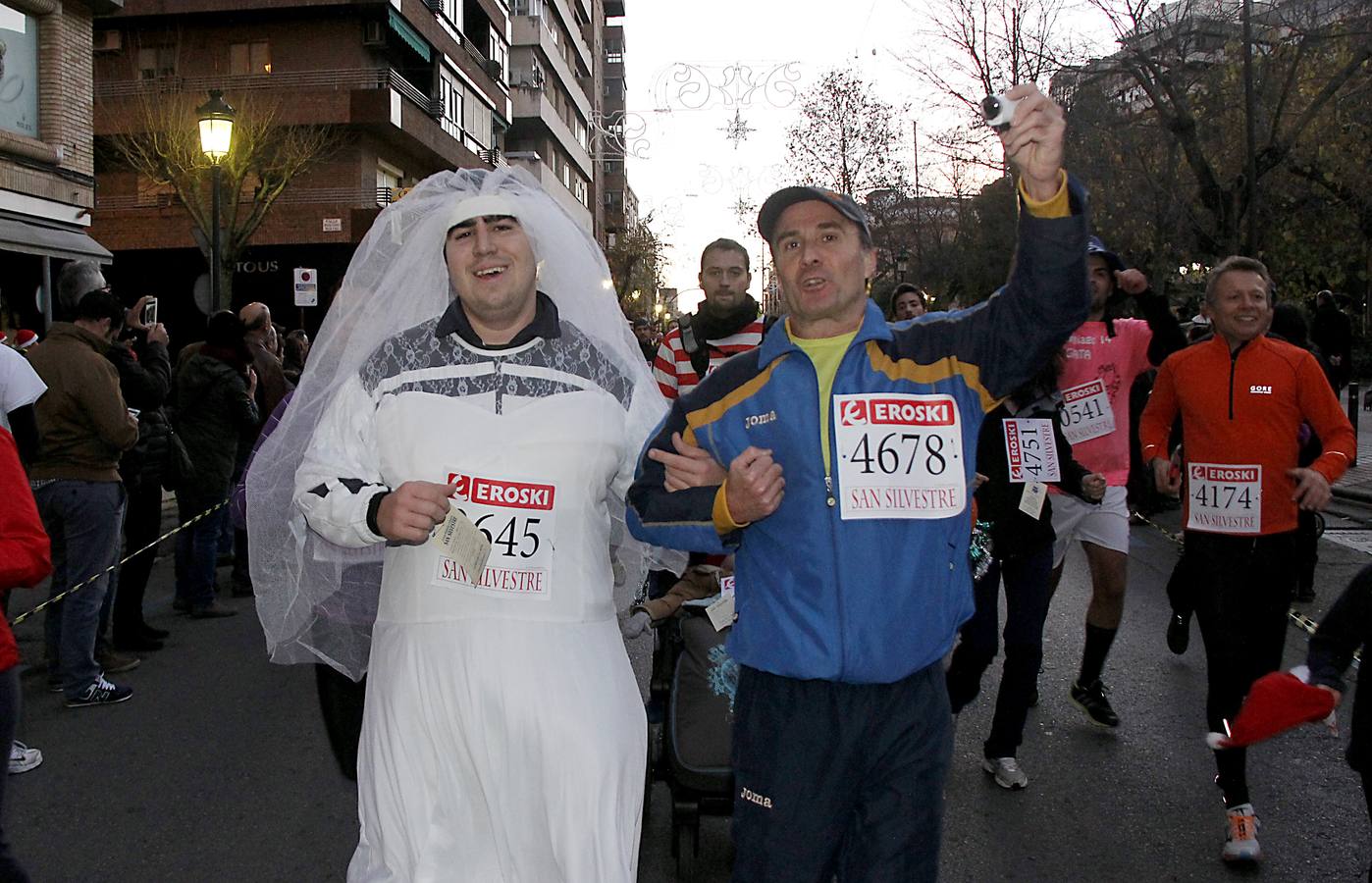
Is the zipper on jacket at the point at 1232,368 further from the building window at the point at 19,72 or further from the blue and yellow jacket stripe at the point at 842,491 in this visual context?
the building window at the point at 19,72

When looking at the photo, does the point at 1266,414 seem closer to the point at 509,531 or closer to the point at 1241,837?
the point at 1241,837

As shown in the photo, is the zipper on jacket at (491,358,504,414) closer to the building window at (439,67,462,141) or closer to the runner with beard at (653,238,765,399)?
the runner with beard at (653,238,765,399)

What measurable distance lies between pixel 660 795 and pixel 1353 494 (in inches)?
440

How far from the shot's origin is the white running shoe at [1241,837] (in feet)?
12.8

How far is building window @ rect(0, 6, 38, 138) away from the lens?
1612cm

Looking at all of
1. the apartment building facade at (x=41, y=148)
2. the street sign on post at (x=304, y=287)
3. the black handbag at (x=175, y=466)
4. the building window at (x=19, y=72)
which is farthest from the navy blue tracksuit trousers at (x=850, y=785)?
the building window at (x=19, y=72)

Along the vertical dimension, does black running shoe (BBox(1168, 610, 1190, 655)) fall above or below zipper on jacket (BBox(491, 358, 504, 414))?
below

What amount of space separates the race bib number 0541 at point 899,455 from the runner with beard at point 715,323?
12.0ft

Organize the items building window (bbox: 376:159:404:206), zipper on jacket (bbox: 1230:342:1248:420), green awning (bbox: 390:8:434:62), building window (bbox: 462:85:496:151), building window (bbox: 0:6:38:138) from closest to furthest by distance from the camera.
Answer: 1. zipper on jacket (bbox: 1230:342:1248:420)
2. building window (bbox: 0:6:38:138)
3. green awning (bbox: 390:8:434:62)
4. building window (bbox: 376:159:404:206)
5. building window (bbox: 462:85:496:151)

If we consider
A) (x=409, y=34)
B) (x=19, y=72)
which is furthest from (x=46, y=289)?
(x=409, y=34)

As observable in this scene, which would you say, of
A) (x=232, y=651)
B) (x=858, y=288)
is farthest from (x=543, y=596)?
(x=232, y=651)

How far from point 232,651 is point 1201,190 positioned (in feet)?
56.3

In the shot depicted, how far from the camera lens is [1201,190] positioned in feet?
60.7

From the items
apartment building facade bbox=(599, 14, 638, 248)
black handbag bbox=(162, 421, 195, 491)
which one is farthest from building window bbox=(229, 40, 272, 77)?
apartment building facade bbox=(599, 14, 638, 248)
